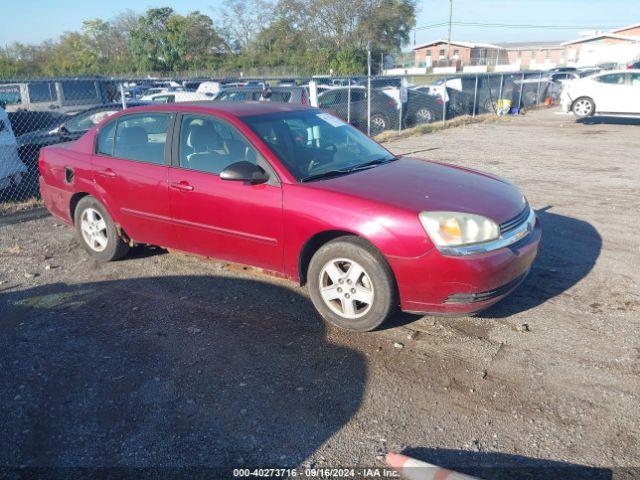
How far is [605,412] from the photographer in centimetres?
302

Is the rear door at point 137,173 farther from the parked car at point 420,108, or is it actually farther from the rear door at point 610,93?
the rear door at point 610,93

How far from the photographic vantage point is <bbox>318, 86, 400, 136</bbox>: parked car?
1396 centimetres

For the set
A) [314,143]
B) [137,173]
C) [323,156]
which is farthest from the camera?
[137,173]

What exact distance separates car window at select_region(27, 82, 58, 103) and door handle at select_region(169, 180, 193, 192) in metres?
14.9

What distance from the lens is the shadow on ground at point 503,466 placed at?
2.57 metres

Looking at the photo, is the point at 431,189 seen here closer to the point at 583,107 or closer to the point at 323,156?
the point at 323,156

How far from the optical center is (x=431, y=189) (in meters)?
4.05

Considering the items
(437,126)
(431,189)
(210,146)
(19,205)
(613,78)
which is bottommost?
(19,205)

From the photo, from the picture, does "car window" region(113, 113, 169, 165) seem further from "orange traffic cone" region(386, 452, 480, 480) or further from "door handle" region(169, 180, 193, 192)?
"orange traffic cone" region(386, 452, 480, 480)

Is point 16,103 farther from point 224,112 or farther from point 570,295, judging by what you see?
point 570,295

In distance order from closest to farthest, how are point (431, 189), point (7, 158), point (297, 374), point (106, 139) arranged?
point (297, 374) → point (431, 189) → point (106, 139) → point (7, 158)

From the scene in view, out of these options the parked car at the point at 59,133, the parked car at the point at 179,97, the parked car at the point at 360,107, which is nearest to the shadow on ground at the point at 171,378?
the parked car at the point at 59,133

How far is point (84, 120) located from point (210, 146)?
7929 millimetres

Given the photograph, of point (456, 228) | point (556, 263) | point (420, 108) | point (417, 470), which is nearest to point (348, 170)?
point (456, 228)
